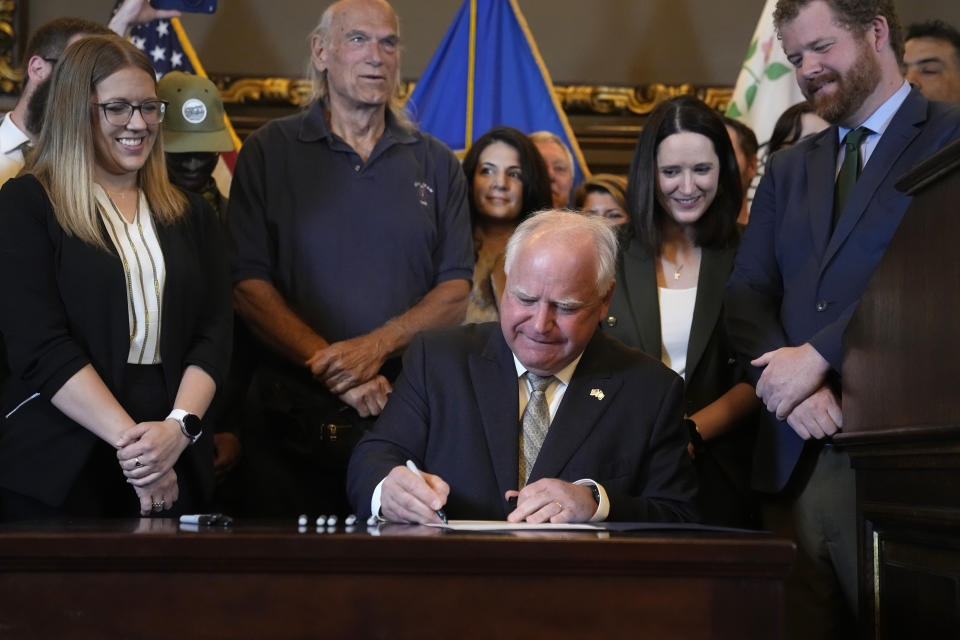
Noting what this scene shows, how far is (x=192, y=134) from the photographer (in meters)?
3.82

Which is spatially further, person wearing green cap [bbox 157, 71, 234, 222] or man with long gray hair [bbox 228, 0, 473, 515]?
person wearing green cap [bbox 157, 71, 234, 222]

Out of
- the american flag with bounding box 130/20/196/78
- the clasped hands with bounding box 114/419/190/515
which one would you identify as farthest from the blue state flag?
the clasped hands with bounding box 114/419/190/515

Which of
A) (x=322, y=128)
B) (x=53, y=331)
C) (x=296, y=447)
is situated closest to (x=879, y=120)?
(x=322, y=128)

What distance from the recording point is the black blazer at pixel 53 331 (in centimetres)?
286

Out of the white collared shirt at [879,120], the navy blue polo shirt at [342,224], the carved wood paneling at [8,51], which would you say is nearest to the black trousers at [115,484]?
the navy blue polo shirt at [342,224]

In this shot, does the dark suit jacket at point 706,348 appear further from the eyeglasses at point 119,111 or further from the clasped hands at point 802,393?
the eyeglasses at point 119,111

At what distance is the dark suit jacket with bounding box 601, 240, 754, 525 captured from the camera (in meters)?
3.34

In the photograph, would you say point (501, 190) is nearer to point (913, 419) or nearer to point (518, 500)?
point (518, 500)

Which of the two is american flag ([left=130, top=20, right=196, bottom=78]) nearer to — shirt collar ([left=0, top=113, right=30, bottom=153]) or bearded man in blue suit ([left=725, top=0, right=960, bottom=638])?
shirt collar ([left=0, top=113, right=30, bottom=153])

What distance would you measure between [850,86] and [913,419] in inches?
45.6

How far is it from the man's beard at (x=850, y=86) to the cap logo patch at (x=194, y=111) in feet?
6.38

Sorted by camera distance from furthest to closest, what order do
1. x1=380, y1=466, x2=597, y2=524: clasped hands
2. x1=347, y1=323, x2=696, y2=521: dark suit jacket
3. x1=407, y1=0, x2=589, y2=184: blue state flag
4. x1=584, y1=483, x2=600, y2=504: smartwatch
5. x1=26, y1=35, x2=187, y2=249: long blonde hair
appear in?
x1=407, y1=0, x2=589, y2=184: blue state flag, x1=26, y1=35, x2=187, y2=249: long blonde hair, x1=347, y1=323, x2=696, y2=521: dark suit jacket, x1=584, y1=483, x2=600, y2=504: smartwatch, x1=380, y1=466, x2=597, y2=524: clasped hands

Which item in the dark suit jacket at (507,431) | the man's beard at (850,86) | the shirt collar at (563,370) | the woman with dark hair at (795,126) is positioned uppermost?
the woman with dark hair at (795,126)

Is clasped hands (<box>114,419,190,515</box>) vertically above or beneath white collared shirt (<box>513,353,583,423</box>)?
beneath
